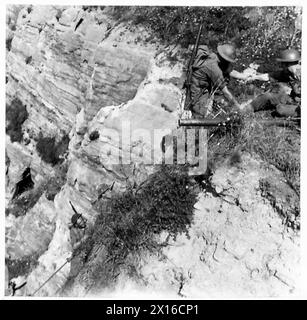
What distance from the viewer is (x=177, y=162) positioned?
8.11 meters

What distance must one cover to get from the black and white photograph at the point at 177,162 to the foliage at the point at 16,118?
13.8 ft

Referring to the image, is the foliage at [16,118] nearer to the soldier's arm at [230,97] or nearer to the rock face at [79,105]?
the rock face at [79,105]

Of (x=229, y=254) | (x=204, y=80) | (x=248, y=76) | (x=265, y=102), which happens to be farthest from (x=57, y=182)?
(x=229, y=254)

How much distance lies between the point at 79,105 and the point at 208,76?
6.92 meters

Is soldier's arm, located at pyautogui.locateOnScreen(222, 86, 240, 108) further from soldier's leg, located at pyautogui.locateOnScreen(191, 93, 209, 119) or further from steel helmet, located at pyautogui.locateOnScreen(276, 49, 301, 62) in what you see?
steel helmet, located at pyautogui.locateOnScreen(276, 49, 301, 62)

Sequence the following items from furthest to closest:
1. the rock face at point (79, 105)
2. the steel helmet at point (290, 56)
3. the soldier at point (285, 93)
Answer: the rock face at point (79, 105) → the steel helmet at point (290, 56) → the soldier at point (285, 93)

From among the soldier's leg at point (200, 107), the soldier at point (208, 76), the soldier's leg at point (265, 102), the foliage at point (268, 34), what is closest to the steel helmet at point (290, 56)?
the foliage at point (268, 34)

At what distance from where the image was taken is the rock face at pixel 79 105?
949cm

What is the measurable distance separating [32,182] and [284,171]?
12736 millimetres

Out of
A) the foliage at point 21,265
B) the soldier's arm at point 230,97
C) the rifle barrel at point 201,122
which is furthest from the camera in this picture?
the foliage at point 21,265

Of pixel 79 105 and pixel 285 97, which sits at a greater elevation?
pixel 79 105

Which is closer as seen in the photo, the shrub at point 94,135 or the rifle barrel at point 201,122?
the rifle barrel at point 201,122

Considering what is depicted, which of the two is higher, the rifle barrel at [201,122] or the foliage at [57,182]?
the rifle barrel at [201,122]

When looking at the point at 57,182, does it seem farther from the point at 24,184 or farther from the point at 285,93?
the point at 285,93
